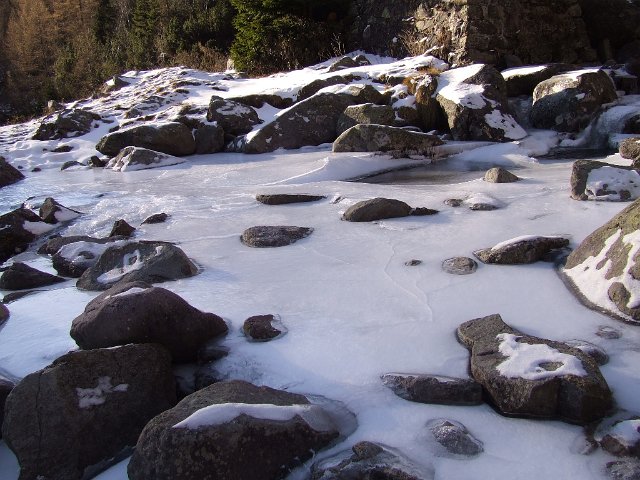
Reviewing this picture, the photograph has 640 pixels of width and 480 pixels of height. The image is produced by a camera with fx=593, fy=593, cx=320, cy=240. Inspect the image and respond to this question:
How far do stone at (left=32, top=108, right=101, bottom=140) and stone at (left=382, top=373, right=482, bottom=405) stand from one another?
11.0m

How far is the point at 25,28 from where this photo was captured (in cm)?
2700

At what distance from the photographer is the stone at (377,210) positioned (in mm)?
4680

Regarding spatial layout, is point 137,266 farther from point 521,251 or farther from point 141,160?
point 141,160

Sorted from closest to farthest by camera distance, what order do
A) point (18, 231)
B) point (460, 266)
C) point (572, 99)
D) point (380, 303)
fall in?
1. point (380, 303)
2. point (460, 266)
3. point (18, 231)
4. point (572, 99)

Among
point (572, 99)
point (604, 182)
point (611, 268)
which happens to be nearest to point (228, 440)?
point (611, 268)

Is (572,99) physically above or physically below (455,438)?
above

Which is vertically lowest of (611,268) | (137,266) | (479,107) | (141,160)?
(141,160)

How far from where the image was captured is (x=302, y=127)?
9.46 metres

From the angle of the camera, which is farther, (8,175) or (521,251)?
(8,175)

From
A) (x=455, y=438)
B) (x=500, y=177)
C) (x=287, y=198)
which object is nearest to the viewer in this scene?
(x=455, y=438)

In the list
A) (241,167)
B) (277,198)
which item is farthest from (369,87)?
(277,198)

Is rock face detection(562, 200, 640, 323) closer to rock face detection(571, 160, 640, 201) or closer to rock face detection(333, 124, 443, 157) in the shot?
rock face detection(571, 160, 640, 201)

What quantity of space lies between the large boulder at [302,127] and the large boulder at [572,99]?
9.11ft

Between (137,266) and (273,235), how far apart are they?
104cm
